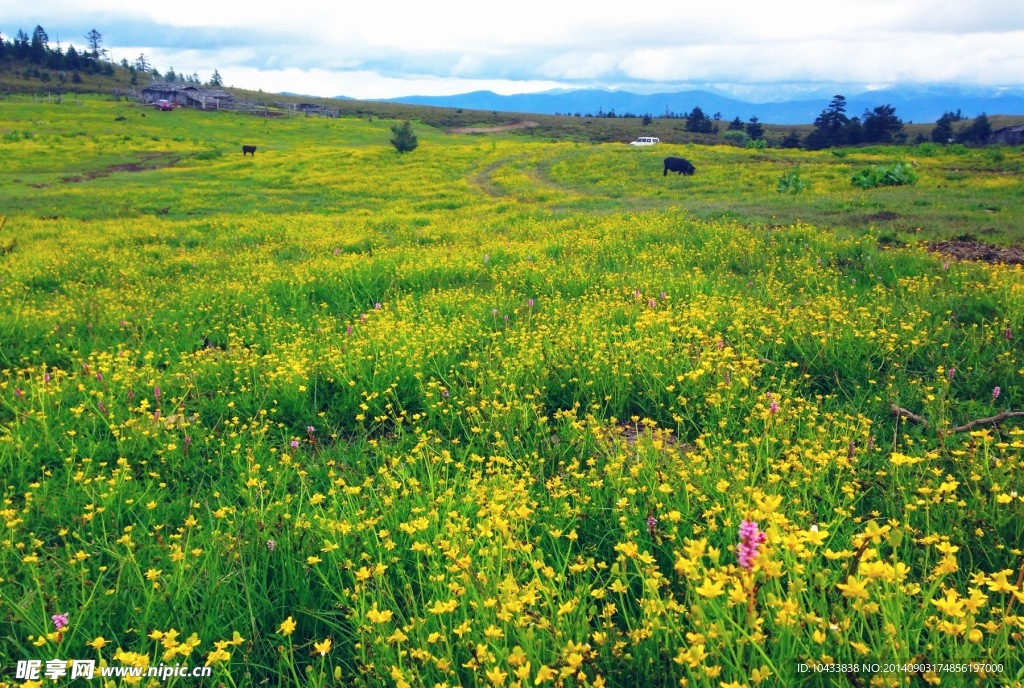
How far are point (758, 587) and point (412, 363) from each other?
4.19 meters

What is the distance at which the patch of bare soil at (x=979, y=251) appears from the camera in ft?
33.1

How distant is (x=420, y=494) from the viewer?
4.00 meters

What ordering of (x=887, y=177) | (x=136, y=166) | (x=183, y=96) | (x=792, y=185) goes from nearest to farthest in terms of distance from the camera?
(x=887, y=177) → (x=792, y=185) → (x=136, y=166) → (x=183, y=96)

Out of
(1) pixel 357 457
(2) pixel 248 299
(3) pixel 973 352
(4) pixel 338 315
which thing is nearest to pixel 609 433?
(1) pixel 357 457

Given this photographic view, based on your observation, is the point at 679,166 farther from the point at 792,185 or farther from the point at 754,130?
the point at 754,130

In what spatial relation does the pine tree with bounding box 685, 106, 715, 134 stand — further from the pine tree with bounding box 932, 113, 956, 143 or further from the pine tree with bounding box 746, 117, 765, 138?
the pine tree with bounding box 932, 113, 956, 143

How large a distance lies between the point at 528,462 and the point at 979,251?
10.8 metres

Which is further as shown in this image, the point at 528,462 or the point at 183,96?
the point at 183,96

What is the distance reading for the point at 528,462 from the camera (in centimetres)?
428

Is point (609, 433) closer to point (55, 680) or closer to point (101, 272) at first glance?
point (55, 680)

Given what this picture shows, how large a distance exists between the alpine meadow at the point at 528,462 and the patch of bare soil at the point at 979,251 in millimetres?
115

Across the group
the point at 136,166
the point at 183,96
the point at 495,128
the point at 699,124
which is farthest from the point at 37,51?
the point at 699,124

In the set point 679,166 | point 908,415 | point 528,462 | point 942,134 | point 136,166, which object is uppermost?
point 942,134

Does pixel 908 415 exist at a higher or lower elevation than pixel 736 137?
lower
